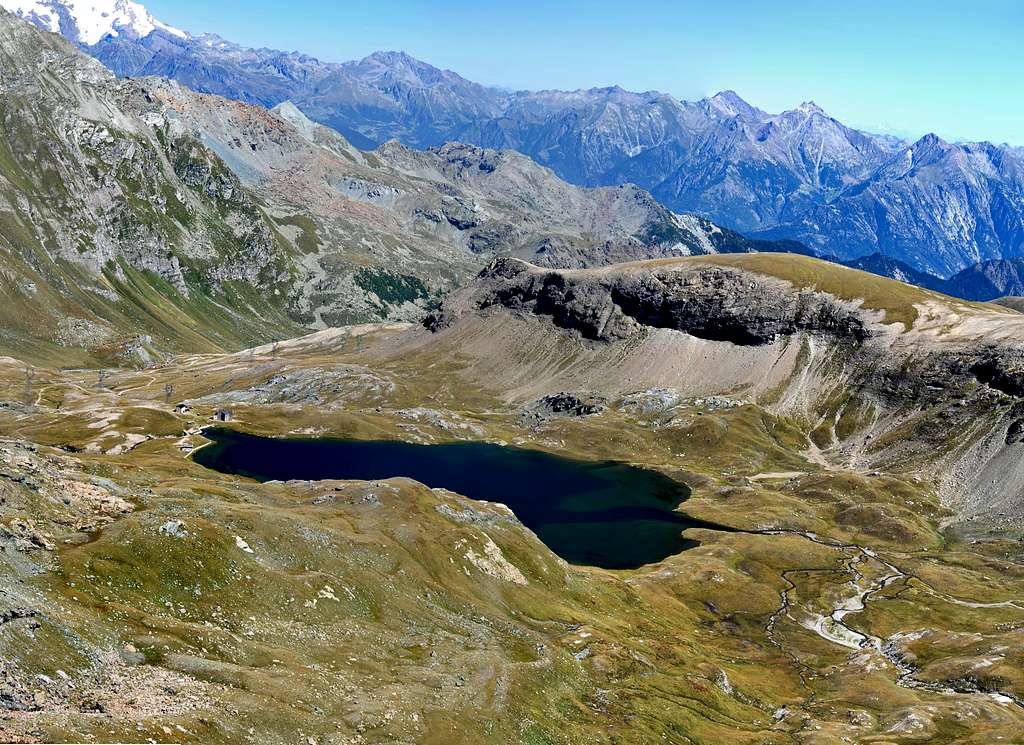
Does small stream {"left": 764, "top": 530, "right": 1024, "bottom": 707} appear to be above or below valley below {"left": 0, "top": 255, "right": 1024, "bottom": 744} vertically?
below

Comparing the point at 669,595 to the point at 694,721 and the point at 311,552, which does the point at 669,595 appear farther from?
the point at 311,552

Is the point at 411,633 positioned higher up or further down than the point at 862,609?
higher up

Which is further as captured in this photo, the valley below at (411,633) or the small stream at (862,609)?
the small stream at (862,609)

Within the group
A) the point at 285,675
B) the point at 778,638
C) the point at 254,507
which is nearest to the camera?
the point at 285,675

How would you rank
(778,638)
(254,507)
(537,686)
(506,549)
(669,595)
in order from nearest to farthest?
(537,686) → (254,507) → (506,549) → (778,638) → (669,595)

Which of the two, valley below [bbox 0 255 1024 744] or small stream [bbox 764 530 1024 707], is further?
small stream [bbox 764 530 1024 707]

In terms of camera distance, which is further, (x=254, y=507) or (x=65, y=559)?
(x=254, y=507)

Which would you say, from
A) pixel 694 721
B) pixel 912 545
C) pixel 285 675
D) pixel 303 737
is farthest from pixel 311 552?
pixel 912 545

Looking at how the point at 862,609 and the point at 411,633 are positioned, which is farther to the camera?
the point at 862,609

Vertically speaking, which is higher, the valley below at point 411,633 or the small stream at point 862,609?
the valley below at point 411,633

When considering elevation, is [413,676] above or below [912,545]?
above

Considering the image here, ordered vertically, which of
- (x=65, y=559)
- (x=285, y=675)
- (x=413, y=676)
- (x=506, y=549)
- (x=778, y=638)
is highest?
(x=65, y=559)
